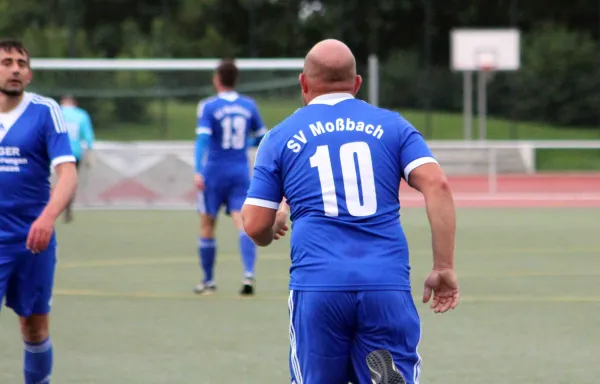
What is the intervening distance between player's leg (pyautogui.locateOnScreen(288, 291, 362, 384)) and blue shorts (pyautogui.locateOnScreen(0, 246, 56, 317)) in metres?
2.24

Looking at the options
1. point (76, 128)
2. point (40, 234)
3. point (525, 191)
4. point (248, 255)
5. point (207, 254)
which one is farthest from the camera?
point (525, 191)

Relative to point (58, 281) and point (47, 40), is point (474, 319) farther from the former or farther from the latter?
point (47, 40)

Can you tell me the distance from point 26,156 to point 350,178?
7.89ft

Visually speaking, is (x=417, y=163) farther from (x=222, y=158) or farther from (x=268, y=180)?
(x=222, y=158)

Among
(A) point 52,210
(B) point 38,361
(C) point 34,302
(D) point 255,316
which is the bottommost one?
(D) point 255,316

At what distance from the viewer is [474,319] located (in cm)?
1035

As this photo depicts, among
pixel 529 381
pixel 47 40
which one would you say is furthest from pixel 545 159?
pixel 529 381

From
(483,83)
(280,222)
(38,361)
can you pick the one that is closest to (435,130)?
(483,83)

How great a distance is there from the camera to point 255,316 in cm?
1051

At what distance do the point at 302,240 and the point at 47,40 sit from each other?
34304mm

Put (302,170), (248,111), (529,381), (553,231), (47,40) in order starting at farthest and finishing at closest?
(47,40) → (553,231) → (248,111) → (529,381) → (302,170)

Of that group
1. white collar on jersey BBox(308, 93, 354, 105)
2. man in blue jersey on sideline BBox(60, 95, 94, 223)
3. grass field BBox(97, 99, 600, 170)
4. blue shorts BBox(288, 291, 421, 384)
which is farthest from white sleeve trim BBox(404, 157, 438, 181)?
grass field BBox(97, 99, 600, 170)

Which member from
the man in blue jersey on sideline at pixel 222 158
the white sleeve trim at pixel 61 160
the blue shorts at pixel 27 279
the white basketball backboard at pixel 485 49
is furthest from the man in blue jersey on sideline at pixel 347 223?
the white basketball backboard at pixel 485 49

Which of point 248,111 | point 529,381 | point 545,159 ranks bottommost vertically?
point 545,159
